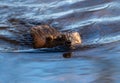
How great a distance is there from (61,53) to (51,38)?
342 mm

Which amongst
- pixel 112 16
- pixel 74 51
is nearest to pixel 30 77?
pixel 74 51

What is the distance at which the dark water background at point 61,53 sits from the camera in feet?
18.8

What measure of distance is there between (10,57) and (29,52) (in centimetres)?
34

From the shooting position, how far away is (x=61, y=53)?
664 cm

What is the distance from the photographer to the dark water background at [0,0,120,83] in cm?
573

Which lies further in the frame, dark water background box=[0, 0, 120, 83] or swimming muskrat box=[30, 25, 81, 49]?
swimming muskrat box=[30, 25, 81, 49]

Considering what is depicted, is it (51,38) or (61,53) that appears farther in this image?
(51,38)

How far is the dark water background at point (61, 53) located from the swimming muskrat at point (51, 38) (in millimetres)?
137

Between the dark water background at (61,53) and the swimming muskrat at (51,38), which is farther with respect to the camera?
the swimming muskrat at (51,38)

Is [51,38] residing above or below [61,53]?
above

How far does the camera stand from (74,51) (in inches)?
262

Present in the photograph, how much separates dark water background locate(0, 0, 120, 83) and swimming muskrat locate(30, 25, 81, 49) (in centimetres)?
14

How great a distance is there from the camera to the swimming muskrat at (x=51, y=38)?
6680mm

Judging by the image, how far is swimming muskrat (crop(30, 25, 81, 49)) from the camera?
668 centimetres
